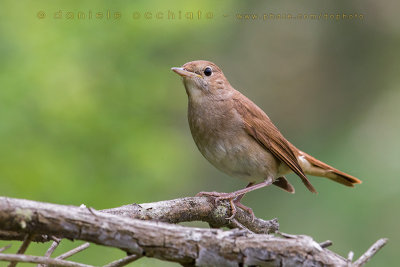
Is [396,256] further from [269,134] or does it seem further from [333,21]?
[333,21]

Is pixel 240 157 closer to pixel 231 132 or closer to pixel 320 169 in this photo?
pixel 231 132

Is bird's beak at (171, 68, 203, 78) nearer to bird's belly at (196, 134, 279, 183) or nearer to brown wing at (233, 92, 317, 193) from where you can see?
brown wing at (233, 92, 317, 193)

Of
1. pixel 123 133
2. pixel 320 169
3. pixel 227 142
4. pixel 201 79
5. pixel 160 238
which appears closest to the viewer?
pixel 160 238

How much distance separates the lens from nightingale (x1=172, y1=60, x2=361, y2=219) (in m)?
4.71

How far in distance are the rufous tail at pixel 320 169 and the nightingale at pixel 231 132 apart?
354mm

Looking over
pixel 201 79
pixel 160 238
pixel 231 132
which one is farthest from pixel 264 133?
pixel 160 238

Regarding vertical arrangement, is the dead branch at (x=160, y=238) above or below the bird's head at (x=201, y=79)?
below

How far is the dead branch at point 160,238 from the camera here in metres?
2.08

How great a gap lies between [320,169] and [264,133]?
36.2 inches

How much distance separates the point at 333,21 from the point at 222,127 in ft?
30.2

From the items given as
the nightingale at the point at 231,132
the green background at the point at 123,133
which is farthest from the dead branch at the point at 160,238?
the green background at the point at 123,133

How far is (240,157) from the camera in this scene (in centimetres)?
473

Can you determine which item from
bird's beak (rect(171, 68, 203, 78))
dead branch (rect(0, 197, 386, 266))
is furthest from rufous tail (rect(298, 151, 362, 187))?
dead branch (rect(0, 197, 386, 266))

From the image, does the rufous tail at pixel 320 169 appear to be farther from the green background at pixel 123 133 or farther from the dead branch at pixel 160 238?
the dead branch at pixel 160 238
